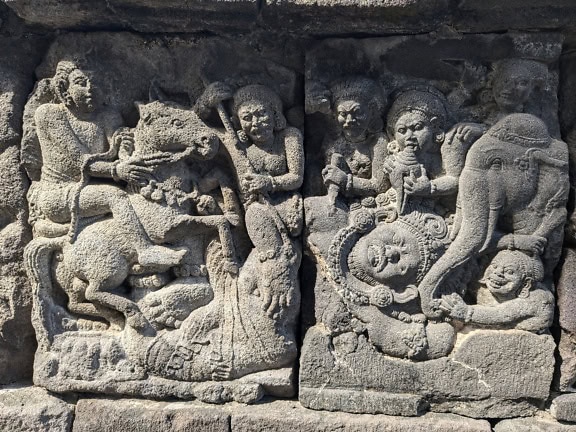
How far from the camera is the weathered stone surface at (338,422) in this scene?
277 cm

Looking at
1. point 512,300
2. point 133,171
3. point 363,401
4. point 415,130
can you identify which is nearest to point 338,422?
point 363,401

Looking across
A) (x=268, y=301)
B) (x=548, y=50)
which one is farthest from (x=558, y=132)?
Result: (x=268, y=301)

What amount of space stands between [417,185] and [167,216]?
4.45ft

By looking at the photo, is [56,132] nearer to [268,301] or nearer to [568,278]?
[268,301]

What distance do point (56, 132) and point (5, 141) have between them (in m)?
0.35

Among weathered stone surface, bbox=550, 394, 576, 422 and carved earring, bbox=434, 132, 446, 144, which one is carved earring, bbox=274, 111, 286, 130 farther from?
weathered stone surface, bbox=550, 394, 576, 422

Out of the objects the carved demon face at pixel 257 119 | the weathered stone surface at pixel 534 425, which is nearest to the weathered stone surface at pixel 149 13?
the carved demon face at pixel 257 119

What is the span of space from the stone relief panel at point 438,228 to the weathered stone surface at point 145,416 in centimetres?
52

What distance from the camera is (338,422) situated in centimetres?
281

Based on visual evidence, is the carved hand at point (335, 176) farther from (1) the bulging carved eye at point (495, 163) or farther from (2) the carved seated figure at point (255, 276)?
(1) the bulging carved eye at point (495, 163)

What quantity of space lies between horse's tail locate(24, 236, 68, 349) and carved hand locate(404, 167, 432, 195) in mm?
1901

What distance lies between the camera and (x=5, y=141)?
304 centimetres

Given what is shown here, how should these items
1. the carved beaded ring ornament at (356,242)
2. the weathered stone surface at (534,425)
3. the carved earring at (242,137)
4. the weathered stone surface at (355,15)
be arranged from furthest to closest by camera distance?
the carved earring at (242,137), the carved beaded ring ornament at (356,242), the weathered stone surface at (534,425), the weathered stone surface at (355,15)

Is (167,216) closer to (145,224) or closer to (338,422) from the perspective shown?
(145,224)
